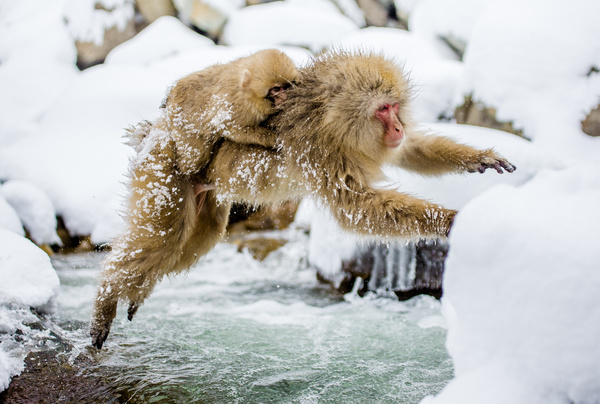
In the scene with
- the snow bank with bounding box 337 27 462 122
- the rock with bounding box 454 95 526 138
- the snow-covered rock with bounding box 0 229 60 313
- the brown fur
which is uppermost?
the snow bank with bounding box 337 27 462 122

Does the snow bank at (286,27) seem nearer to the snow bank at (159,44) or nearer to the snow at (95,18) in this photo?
the snow bank at (159,44)

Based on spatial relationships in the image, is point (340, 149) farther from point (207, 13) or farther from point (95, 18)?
point (95, 18)

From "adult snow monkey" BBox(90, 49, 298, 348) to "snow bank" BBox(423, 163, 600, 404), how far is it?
1489mm

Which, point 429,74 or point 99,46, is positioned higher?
point 429,74

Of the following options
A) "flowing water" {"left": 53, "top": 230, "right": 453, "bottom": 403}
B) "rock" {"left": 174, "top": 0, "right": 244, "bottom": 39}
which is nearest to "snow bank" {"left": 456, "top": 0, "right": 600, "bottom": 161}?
"flowing water" {"left": 53, "top": 230, "right": 453, "bottom": 403}

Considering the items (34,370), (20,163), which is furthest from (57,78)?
(34,370)

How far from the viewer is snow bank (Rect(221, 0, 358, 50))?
920 cm

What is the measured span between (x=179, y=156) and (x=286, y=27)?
6.96 m

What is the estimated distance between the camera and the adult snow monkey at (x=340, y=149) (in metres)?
2.64

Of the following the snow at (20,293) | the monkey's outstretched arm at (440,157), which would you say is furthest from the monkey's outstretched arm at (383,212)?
the snow at (20,293)

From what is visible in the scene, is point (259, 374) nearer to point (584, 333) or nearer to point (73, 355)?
point (73, 355)

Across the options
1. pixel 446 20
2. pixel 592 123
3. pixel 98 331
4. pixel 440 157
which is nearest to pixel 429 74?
pixel 592 123

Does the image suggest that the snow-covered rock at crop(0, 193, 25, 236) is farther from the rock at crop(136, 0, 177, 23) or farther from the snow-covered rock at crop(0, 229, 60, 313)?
the rock at crop(136, 0, 177, 23)

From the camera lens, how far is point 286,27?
365 inches
